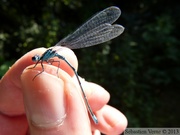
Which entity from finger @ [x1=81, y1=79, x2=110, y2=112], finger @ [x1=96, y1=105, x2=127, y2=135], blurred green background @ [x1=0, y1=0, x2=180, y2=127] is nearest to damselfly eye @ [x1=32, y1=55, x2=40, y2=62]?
finger @ [x1=81, y1=79, x2=110, y2=112]

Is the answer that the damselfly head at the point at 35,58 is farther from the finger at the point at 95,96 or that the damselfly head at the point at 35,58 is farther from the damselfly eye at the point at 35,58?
the finger at the point at 95,96

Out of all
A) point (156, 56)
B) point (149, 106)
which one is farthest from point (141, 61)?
point (149, 106)

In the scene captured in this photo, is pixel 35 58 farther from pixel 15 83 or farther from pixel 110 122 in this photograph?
pixel 110 122

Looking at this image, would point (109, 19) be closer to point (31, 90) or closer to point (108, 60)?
point (31, 90)

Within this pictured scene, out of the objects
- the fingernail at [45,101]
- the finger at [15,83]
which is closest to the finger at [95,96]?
the finger at [15,83]

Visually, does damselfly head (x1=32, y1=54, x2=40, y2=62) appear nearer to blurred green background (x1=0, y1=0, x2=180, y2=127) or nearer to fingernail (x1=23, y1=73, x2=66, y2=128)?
fingernail (x1=23, y1=73, x2=66, y2=128)

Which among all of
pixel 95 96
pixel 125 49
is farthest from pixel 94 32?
pixel 125 49
